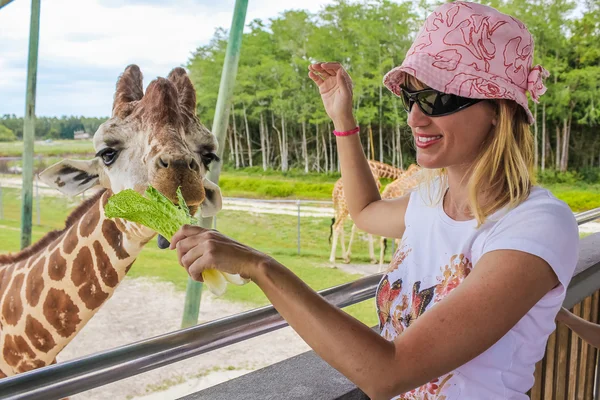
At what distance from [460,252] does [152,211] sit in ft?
1.06

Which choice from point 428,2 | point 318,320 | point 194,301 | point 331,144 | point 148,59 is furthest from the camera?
point 331,144

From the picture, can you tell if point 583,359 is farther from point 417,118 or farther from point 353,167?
point 417,118

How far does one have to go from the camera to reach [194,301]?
330cm

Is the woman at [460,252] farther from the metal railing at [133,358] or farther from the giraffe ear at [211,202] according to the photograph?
the giraffe ear at [211,202]

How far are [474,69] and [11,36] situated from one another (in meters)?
5.69

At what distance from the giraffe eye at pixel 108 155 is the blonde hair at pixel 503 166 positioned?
0.69 m

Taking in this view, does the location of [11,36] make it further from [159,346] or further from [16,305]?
[159,346]

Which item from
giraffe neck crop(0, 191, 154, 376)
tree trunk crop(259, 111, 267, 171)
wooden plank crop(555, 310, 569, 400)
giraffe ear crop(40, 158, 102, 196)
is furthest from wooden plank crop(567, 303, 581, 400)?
tree trunk crop(259, 111, 267, 171)

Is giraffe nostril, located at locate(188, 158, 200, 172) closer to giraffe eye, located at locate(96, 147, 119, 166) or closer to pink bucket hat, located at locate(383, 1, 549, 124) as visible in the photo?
giraffe eye, located at locate(96, 147, 119, 166)

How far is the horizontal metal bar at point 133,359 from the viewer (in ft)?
1.51

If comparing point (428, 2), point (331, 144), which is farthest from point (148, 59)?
point (428, 2)

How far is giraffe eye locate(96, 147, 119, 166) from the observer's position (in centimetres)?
104

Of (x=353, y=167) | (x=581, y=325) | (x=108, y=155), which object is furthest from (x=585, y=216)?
(x=108, y=155)

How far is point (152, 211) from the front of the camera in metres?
0.58
